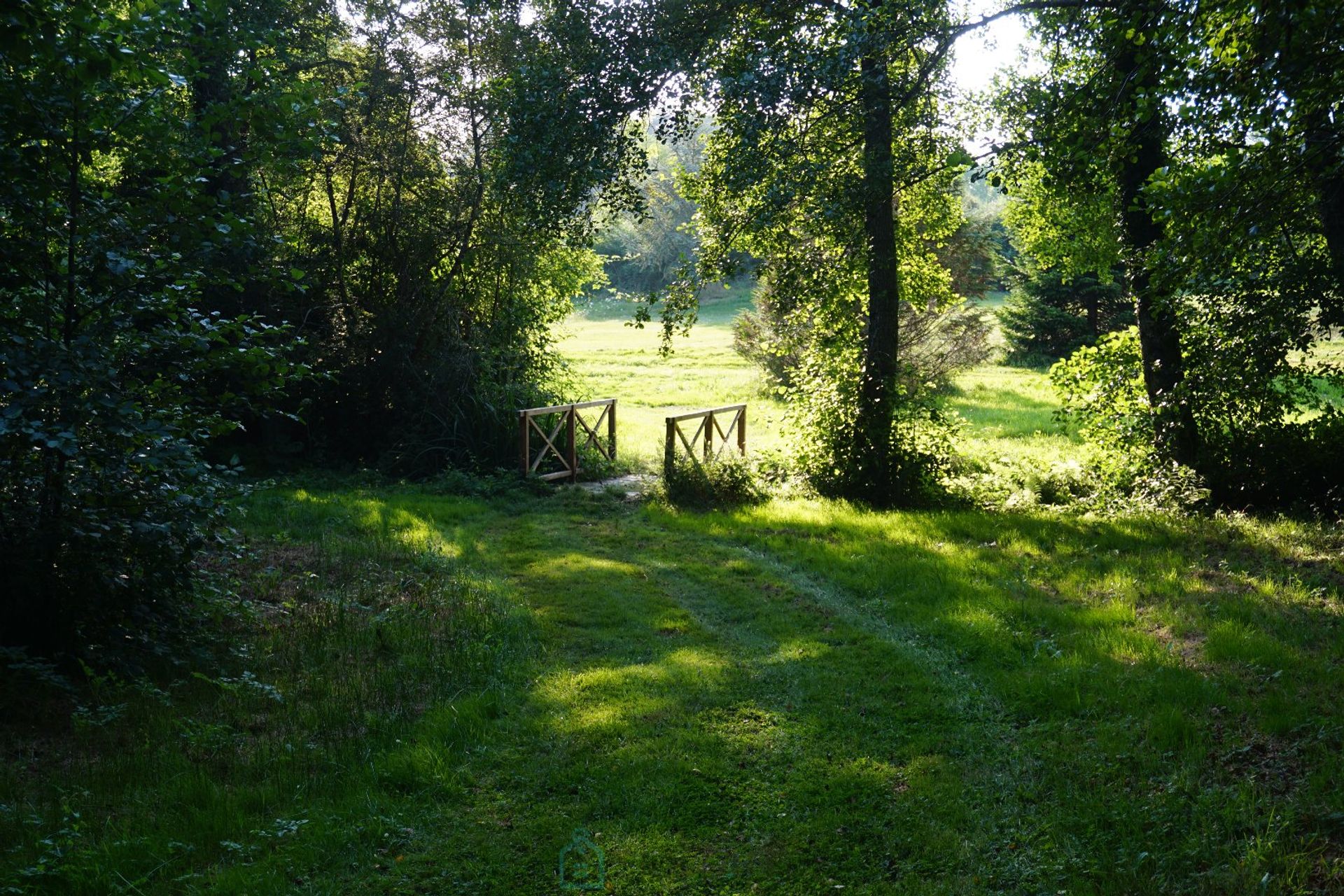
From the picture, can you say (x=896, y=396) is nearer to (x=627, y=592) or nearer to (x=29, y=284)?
(x=627, y=592)

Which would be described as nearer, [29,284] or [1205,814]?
[1205,814]

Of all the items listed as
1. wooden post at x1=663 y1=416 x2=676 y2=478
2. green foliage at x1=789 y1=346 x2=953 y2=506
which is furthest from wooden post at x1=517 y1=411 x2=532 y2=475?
green foliage at x1=789 y1=346 x2=953 y2=506

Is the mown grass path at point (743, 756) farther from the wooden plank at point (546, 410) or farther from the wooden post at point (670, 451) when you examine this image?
the wooden plank at point (546, 410)

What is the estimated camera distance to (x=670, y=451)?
46.7ft

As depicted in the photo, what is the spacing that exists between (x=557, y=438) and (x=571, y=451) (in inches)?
26.4

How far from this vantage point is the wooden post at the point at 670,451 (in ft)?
45.9

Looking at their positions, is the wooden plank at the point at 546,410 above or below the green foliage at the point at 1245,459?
above

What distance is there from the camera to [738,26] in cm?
1097

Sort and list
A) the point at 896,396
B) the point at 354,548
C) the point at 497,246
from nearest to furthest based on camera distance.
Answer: the point at 354,548 < the point at 896,396 < the point at 497,246

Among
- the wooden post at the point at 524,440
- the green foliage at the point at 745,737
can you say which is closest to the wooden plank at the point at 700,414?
the wooden post at the point at 524,440

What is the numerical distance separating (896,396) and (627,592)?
5749mm

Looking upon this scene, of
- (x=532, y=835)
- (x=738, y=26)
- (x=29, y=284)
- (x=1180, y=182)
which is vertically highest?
(x=738, y=26)

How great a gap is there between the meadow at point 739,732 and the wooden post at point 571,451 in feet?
18.1

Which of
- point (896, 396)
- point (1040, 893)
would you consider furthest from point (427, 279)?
point (1040, 893)
